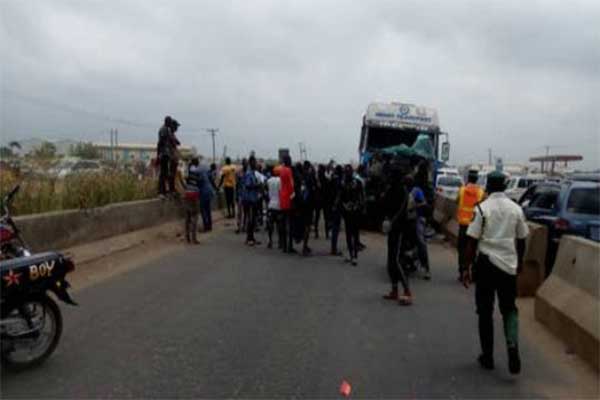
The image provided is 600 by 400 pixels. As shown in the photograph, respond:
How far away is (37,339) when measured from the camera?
5.97 m

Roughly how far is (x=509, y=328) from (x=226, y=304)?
11.8ft

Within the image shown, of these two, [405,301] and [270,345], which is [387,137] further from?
[270,345]

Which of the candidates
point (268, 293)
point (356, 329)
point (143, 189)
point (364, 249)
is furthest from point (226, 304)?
point (143, 189)

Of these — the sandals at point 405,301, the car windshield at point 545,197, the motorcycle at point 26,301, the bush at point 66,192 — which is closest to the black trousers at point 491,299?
the sandals at point 405,301

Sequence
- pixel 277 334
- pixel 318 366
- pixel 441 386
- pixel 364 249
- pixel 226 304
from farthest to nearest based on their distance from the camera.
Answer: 1. pixel 364 249
2. pixel 226 304
3. pixel 277 334
4. pixel 318 366
5. pixel 441 386

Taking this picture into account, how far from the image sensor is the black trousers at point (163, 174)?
16.3 metres

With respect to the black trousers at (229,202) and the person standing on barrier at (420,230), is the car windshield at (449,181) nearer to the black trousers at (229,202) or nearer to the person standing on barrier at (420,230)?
the black trousers at (229,202)

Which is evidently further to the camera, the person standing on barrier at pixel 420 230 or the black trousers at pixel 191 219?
the black trousers at pixel 191 219

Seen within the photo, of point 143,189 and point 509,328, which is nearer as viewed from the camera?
point 509,328

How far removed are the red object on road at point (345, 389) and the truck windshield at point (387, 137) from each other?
61.3ft

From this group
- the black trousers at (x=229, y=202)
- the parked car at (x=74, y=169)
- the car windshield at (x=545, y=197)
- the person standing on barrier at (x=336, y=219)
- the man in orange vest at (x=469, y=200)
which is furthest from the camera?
the black trousers at (x=229, y=202)

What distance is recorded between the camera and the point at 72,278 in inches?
400

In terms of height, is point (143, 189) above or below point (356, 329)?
above

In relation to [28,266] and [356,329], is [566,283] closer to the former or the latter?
[356,329]
